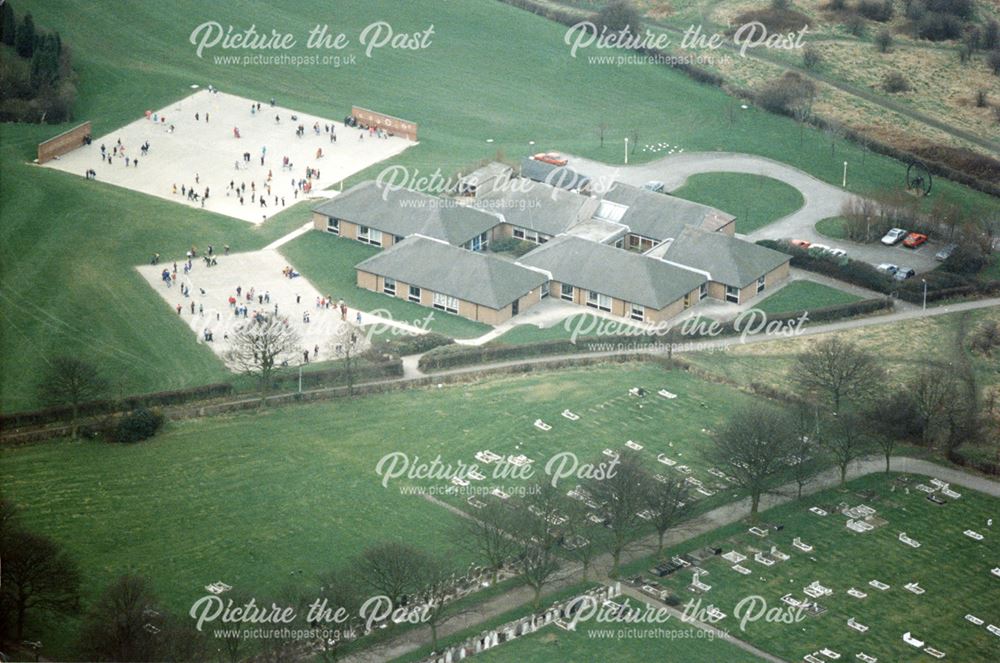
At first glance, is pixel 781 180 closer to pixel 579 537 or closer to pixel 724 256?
pixel 724 256

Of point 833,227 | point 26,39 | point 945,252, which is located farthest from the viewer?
point 26,39

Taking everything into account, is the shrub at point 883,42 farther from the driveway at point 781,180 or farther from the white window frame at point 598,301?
the white window frame at point 598,301

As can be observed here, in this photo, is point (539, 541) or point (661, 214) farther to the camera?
point (661, 214)

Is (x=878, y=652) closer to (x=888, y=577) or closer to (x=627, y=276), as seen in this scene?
(x=888, y=577)

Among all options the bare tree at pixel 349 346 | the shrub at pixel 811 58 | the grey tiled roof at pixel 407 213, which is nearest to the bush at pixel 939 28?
the shrub at pixel 811 58

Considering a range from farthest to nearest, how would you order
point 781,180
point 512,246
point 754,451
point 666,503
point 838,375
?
point 781,180 < point 512,246 < point 838,375 < point 754,451 < point 666,503

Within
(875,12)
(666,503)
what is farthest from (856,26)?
(666,503)

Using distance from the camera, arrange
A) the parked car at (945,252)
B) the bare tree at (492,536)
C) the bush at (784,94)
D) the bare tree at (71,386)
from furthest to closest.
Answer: the bush at (784,94), the parked car at (945,252), the bare tree at (71,386), the bare tree at (492,536)
